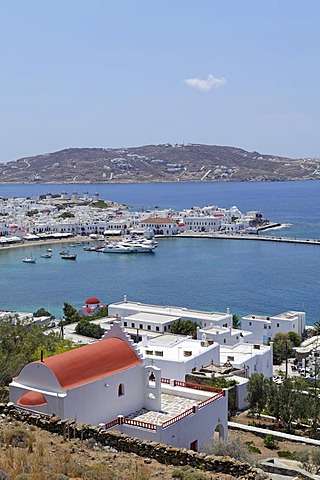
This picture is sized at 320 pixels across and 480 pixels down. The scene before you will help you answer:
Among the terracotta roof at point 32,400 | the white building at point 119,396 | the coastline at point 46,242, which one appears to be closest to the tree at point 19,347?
the white building at point 119,396

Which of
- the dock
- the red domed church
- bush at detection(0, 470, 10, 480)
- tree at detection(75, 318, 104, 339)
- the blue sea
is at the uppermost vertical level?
bush at detection(0, 470, 10, 480)

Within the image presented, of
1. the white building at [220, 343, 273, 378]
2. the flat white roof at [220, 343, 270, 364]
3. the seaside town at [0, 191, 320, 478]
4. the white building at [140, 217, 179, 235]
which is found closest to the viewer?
the seaside town at [0, 191, 320, 478]

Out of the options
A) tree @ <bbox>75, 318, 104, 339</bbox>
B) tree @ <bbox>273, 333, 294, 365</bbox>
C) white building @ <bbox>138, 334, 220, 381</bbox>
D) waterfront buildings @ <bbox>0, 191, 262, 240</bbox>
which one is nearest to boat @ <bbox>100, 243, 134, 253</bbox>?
waterfront buildings @ <bbox>0, 191, 262, 240</bbox>

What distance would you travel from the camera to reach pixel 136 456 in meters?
8.20

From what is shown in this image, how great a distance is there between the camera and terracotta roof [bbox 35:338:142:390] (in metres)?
10.3

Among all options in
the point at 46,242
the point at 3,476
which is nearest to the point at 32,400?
the point at 3,476

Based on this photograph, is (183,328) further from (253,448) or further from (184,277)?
(184,277)

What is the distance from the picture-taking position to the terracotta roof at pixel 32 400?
32.8 feet

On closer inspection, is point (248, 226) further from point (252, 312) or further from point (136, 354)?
point (136, 354)

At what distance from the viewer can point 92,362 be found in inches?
426

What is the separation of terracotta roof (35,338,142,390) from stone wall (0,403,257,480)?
973 mm

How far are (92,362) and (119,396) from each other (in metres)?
0.84

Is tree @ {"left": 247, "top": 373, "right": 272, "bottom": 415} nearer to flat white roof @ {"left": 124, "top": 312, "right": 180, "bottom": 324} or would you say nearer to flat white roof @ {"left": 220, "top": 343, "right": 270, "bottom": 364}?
flat white roof @ {"left": 220, "top": 343, "right": 270, "bottom": 364}

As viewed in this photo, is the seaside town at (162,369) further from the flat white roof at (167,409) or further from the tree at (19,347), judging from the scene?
the tree at (19,347)
